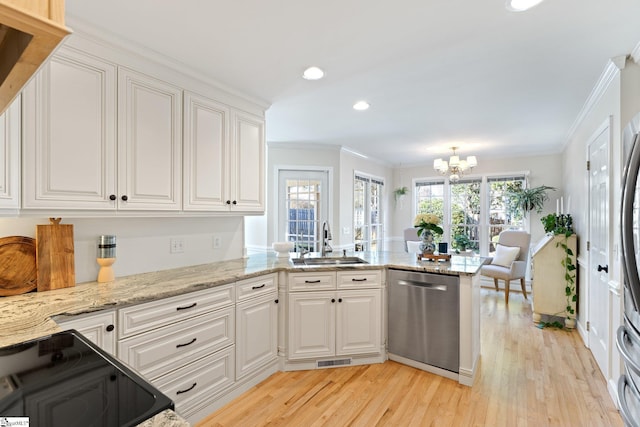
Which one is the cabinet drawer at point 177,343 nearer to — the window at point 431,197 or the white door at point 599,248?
the white door at point 599,248

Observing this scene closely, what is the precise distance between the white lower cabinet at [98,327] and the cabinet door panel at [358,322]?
1.68 m

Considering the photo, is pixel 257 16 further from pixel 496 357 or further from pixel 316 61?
pixel 496 357

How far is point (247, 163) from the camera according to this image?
2920 mm

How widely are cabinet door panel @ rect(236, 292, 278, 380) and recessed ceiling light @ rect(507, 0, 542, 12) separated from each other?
2441mm

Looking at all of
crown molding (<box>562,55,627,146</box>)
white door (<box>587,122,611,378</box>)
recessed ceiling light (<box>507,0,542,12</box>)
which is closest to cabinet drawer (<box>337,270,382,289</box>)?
white door (<box>587,122,611,378</box>)

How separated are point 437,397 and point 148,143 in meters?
2.73

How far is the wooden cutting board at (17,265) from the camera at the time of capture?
176cm

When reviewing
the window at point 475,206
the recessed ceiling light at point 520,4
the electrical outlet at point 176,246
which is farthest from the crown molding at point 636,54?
the window at point 475,206

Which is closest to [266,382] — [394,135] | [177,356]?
[177,356]

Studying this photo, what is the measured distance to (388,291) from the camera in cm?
289

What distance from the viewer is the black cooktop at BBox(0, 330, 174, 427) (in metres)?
0.70

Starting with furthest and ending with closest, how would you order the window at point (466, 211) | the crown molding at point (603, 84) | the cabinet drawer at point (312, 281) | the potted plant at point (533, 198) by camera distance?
the window at point (466, 211)
the potted plant at point (533, 198)
the cabinet drawer at point (312, 281)
the crown molding at point (603, 84)

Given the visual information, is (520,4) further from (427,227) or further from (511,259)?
(511,259)

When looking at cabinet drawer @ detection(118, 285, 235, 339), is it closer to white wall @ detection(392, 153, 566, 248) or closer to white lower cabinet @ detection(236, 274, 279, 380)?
white lower cabinet @ detection(236, 274, 279, 380)
